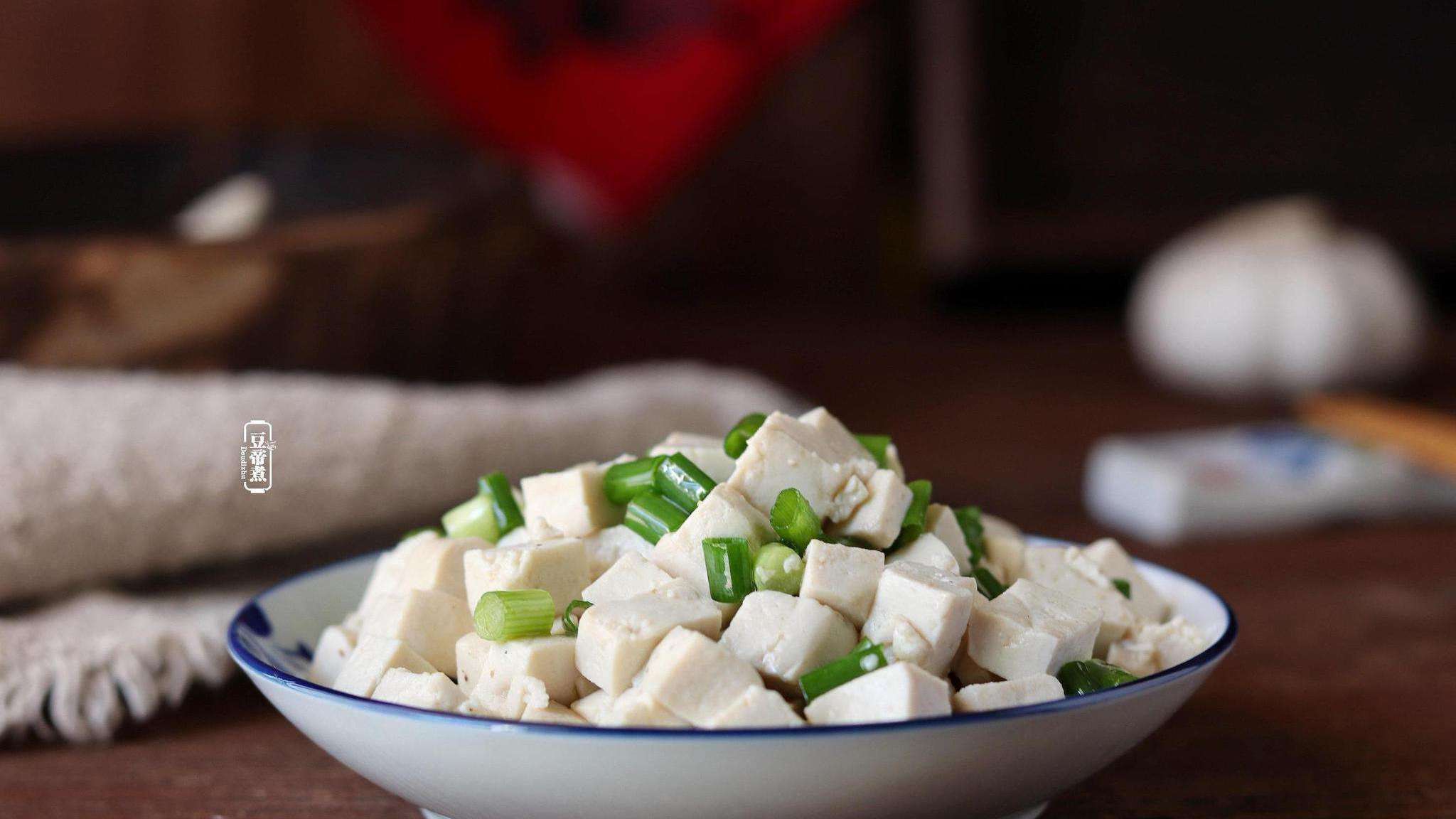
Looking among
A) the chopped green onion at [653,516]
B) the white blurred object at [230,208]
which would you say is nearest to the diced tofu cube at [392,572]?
the chopped green onion at [653,516]

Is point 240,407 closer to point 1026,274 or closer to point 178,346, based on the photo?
point 178,346

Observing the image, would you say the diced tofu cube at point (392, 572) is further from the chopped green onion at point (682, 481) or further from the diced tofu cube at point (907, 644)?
the diced tofu cube at point (907, 644)

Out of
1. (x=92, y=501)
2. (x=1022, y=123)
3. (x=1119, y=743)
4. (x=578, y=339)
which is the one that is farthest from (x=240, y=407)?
(x=1022, y=123)

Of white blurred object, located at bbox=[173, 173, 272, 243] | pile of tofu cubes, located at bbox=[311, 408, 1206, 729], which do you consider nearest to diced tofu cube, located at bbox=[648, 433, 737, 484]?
pile of tofu cubes, located at bbox=[311, 408, 1206, 729]

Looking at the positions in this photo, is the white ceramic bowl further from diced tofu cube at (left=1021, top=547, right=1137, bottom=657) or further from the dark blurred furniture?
the dark blurred furniture

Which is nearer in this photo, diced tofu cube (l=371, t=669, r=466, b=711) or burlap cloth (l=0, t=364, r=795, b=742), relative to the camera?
diced tofu cube (l=371, t=669, r=466, b=711)

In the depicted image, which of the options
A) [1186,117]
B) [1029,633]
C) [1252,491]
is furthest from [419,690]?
[1186,117]

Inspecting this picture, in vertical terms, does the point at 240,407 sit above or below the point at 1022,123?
below
